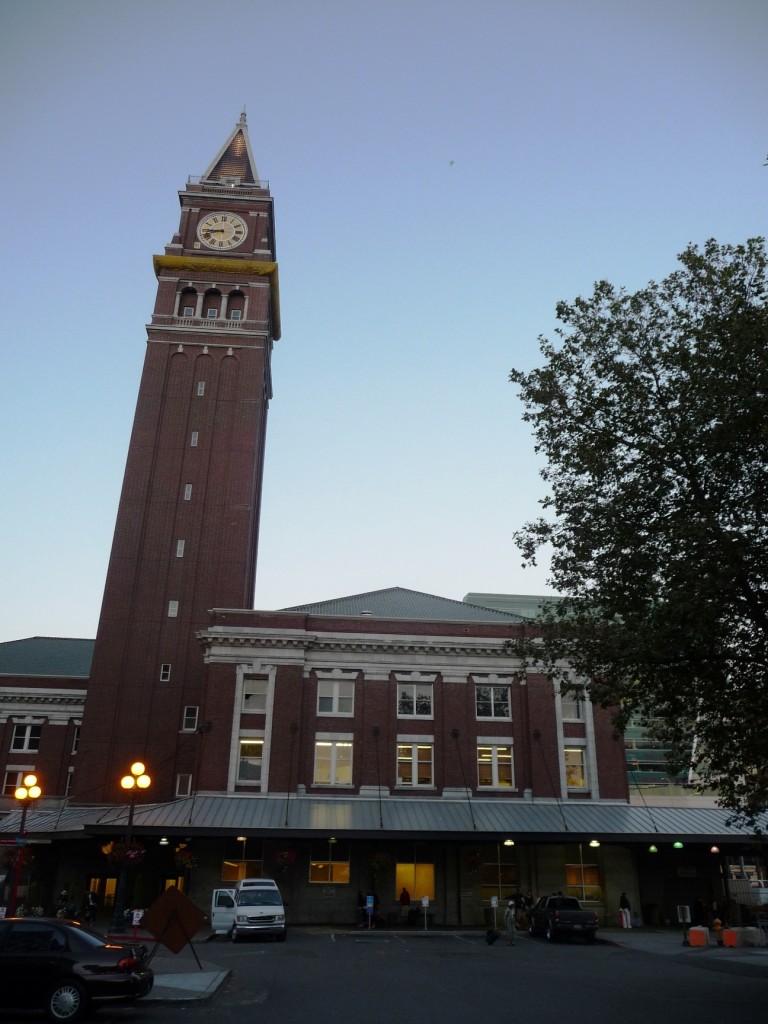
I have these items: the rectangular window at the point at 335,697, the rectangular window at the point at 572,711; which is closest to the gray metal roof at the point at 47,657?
the rectangular window at the point at 335,697

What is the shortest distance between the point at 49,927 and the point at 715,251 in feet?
67.5

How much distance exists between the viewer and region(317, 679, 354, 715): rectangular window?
4403 centimetres

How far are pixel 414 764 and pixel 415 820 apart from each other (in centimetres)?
444

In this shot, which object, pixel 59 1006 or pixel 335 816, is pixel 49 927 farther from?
pixel 335 816

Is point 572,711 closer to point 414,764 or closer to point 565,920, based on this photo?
point 414,764

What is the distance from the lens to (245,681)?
4388 cm

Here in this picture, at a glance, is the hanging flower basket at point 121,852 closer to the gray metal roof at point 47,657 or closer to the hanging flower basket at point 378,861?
the hanging flower basket at point 378,861

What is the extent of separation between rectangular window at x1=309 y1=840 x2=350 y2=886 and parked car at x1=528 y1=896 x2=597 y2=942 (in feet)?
37.2

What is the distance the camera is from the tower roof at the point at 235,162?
67250 millimetres

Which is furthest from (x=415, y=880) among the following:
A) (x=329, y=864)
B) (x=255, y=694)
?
(x=255, y=694)

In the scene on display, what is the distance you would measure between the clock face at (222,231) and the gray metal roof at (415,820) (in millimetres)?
41567

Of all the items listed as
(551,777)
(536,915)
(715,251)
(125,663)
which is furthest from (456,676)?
(715,251)

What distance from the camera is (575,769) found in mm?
43625

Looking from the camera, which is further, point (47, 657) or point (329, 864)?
point (47, 657)
